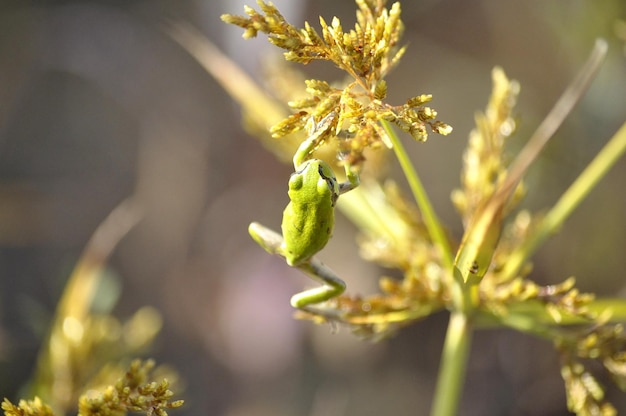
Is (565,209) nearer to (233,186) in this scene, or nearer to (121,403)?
(121,403)

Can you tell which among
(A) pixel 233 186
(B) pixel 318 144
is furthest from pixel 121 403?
(A) pixel 233 186

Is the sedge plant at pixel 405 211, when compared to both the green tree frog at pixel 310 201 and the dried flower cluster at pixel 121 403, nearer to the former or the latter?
the green tree frog at pixel 310 201

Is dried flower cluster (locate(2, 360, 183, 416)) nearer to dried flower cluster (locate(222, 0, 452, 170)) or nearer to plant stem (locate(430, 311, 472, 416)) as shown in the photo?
dried flower cluster (locate(222, 0, 452, 170))

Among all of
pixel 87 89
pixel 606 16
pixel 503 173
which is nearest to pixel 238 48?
pixel 87 89

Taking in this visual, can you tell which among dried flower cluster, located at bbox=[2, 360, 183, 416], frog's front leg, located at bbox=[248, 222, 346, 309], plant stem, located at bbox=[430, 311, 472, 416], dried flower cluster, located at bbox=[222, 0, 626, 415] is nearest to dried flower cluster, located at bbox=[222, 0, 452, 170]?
dried flower cluster, located at bbox=[222, 0, 626, 415]

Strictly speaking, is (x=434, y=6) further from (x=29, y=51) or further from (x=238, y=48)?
(x=29, y=51)

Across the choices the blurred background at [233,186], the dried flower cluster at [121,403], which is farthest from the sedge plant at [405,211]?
the blurred background at [233,186]
